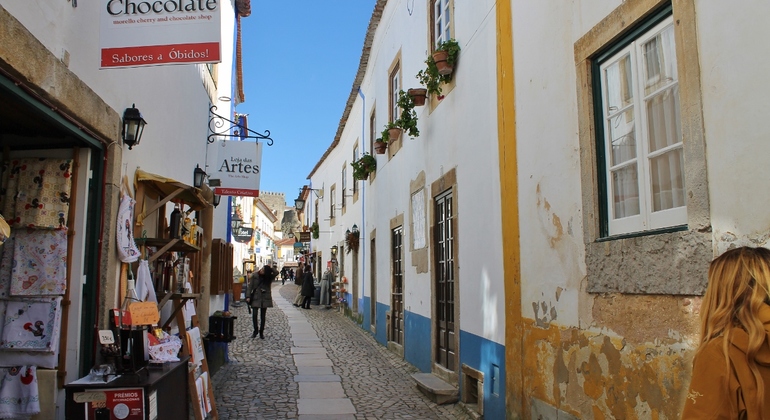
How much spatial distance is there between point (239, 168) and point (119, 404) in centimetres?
573

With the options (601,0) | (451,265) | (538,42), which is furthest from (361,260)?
(601,0)

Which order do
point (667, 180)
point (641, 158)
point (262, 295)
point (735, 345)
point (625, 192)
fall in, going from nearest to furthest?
point (735, 345), point (667, 180), point (641, 158), point (625, 192), point (262, 295)

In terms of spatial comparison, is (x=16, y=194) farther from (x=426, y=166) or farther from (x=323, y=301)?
(x=323, y=301)

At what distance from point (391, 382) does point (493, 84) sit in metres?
4.68

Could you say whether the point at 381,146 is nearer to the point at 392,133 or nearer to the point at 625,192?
the point at 392,133

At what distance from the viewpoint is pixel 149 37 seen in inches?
172

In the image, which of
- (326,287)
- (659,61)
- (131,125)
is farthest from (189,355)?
(326,287)

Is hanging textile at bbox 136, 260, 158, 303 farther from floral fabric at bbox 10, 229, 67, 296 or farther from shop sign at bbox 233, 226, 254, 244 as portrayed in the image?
shop sign at bbox 233, 226, 254, 244

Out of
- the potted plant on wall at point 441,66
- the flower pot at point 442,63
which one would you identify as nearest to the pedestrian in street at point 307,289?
the potted plant on wall at point 441,66

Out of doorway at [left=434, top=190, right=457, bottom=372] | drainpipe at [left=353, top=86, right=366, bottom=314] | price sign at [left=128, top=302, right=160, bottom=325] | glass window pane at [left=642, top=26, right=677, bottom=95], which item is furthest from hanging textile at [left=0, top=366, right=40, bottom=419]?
drainpipe at [left=353, top=86, right=366, bottom=314]

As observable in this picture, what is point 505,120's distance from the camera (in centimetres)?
605

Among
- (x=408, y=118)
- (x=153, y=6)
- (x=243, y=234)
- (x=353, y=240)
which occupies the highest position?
(x=408, y=118)

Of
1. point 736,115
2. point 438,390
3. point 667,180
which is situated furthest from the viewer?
point 438,390

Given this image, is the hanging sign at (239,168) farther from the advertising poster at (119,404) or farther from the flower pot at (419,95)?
the advertising poster at (119,404)
